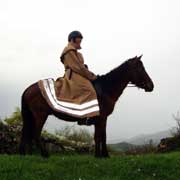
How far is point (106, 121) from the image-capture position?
15523mm

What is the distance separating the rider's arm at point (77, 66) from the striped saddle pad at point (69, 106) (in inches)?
29.5

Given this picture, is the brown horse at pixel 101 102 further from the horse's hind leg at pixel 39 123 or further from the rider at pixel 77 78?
the rider at pixel 77 78

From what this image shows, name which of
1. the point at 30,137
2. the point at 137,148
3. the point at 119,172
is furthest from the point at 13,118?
the point at 119,172

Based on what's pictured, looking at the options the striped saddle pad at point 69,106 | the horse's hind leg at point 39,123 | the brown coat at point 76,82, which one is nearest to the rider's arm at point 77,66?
the brown coat at point 76,82

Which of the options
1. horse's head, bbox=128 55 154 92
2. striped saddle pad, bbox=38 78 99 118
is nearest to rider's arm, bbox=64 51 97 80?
striped saddle pad, bbox=38 78 99 118

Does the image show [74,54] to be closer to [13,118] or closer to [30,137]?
[30,137]

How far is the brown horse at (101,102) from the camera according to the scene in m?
15.3

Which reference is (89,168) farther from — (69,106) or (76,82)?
(76,82)

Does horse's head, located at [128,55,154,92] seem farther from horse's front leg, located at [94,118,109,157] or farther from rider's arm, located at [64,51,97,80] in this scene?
horse's front leg, located at [94,118,109,157]

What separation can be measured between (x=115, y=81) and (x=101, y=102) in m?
0.71

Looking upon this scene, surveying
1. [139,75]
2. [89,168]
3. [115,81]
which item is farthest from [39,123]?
[139,75]

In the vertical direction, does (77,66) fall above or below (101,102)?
above

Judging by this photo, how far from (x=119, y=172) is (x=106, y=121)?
1.73 m

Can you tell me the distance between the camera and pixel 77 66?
15.6 metres
